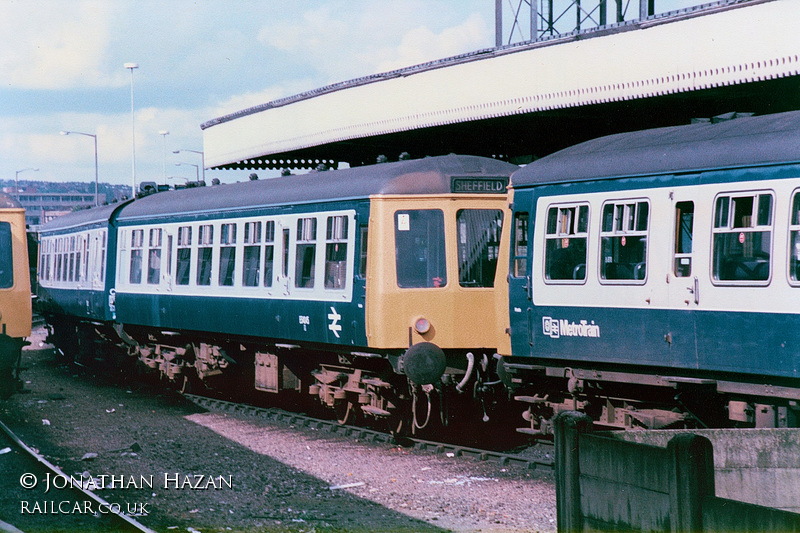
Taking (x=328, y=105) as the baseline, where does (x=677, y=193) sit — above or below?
below

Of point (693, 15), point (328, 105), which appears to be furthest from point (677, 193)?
point (328, 105)

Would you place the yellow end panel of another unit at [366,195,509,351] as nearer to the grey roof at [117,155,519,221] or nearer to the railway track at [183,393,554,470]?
the grey roof at [117,155,519,221]

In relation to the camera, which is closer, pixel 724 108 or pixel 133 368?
pixel 724 108

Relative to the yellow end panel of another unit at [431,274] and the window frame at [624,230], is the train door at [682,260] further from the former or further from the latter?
the yellow end panel of another unit at [431,274]

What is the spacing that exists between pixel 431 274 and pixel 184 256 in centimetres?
653

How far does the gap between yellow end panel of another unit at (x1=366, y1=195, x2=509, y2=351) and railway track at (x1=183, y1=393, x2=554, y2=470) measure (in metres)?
1.26

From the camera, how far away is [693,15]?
48.8 feet

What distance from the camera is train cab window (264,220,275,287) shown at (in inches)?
603

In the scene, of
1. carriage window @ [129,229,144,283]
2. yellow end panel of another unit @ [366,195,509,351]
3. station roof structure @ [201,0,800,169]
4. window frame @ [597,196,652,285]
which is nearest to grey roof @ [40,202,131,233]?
carriage window @ [129,229,144,283]

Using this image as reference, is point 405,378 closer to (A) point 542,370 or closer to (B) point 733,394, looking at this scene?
(A) point 542,370

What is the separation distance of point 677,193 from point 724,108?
971 centimetres

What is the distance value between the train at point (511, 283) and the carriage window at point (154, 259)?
0.04 m

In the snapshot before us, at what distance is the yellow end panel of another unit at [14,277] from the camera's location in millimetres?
16516

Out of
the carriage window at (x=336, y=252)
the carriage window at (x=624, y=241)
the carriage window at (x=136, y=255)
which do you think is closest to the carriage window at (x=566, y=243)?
the carriage window at (x=624, y=241)
